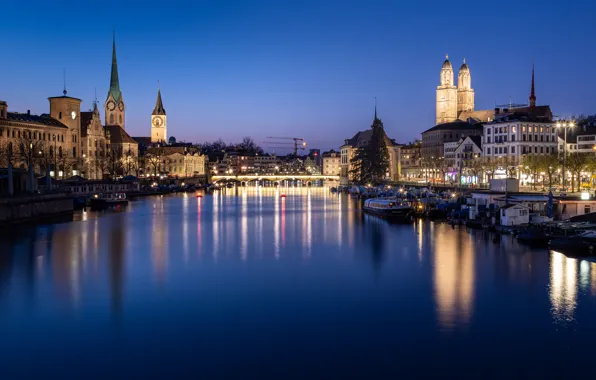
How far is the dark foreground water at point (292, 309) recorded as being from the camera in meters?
15.0

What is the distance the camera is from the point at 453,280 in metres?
24.2

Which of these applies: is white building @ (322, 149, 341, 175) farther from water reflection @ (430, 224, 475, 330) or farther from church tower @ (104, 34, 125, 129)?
water reflection @ (430, 224, 475, 330)

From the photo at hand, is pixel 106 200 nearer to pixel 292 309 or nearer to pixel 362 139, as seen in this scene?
pixel 292 309

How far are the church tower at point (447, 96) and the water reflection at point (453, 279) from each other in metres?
103

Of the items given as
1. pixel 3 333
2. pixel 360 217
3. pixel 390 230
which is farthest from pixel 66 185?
pixel 3 333

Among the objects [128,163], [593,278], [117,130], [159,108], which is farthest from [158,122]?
[593,278]

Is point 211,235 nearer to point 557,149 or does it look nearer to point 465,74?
point 557,149

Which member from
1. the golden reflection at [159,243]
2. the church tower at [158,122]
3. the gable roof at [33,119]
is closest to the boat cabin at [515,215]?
the golden reflection at [159,243]

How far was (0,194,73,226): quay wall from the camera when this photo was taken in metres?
40.7

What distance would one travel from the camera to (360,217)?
53.4 m

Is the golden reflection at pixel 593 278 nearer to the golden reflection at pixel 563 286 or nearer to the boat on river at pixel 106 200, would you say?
the golden reflection at pixel 563 286

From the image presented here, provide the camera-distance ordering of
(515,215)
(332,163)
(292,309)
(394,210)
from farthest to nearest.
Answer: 1. (332,163)
2. (394,210)
3. (515,215)
4. (292,309)

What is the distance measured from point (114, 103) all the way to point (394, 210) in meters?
90.8

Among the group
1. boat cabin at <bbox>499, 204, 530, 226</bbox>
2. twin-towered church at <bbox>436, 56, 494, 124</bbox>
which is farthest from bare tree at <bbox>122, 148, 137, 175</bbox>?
boat cabin at <bbox>499, 204, 530, 226</bbox>
